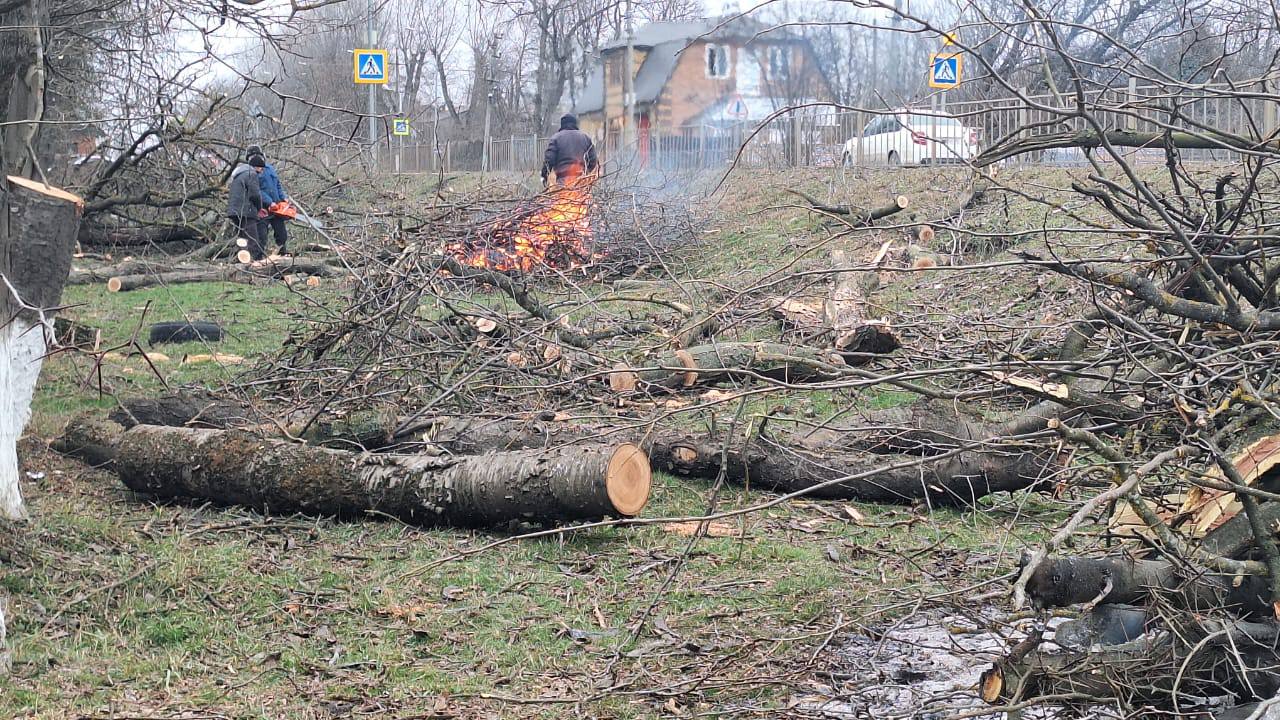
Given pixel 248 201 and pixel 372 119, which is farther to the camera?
pixel 372 119

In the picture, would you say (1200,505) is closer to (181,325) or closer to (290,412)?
(290,412)

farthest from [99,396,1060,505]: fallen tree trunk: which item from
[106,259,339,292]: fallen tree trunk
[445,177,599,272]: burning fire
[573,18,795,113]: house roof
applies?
[573,18,795,113]: house roof

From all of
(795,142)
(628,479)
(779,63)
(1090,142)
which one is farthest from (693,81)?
(1090,142)

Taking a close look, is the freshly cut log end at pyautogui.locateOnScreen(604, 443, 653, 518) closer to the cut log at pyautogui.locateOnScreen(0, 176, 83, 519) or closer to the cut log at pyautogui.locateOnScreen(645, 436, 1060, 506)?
the cut log at pyautogui.locateOnScreen(645, 436, 1060, 506)

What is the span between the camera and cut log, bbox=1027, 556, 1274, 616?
134 inches

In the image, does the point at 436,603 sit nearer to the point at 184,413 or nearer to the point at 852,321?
the point at 184,413

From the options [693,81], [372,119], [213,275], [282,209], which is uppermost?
[693,81]

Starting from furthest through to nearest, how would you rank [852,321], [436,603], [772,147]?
[772,147] → [852,321] → [436,603]

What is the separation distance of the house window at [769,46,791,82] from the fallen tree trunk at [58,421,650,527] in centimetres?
2837

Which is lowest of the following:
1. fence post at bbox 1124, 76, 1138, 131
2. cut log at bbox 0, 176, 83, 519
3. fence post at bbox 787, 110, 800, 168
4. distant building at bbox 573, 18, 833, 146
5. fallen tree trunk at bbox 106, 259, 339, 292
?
fallen tree trunk at bbox 106, 259, 339, 292

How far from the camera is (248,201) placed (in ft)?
44.0

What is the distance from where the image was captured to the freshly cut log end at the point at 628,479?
5.27 meters

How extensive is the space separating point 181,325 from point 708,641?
775cm

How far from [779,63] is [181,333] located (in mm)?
26846
